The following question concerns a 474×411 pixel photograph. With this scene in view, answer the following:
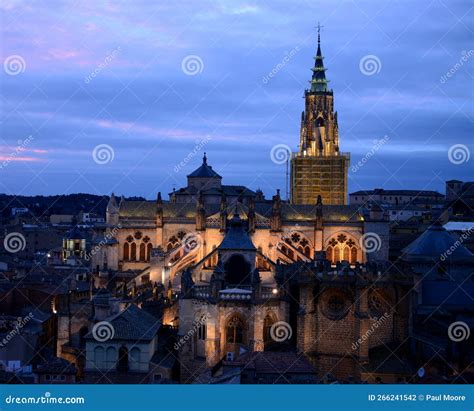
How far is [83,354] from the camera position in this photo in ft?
145

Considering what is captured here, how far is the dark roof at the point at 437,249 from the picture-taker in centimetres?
5016

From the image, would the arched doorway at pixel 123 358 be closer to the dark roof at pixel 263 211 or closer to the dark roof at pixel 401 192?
the dark roof at pixel 263 211

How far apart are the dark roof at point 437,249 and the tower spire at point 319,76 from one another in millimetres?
45205

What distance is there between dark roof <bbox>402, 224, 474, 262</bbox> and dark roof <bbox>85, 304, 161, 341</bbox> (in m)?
16.7

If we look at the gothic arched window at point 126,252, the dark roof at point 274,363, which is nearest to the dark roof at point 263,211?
the gothic arched window at point 126,252

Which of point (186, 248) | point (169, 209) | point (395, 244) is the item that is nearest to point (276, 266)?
point (186, 248)

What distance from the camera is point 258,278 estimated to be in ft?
137

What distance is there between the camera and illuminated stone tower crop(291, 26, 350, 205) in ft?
310

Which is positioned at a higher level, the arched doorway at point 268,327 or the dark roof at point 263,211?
the dark roof at point 263,211

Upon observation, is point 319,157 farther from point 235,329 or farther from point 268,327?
point 235,329

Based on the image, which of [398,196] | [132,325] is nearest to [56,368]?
[132,325]

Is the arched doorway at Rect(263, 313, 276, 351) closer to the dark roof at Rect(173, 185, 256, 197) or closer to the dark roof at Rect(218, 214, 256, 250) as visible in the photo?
the dark roof at Rect(218, 214, 256, 250)

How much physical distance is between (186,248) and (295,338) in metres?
23.0
